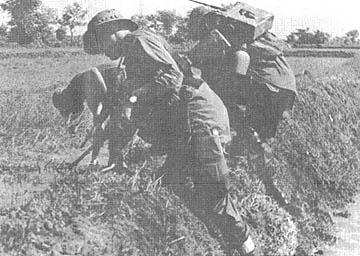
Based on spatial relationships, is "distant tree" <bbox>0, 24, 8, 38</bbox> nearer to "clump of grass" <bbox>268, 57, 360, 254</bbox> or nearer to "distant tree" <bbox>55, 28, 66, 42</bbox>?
"distant tree" <bbox>55, 28, 66, 42</bbox>

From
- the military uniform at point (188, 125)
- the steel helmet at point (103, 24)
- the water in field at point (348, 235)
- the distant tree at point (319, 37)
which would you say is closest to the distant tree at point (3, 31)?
the steel helmet at point (103, 24)

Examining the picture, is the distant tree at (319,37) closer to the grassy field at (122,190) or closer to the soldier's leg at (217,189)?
the grassy field at (122,190)

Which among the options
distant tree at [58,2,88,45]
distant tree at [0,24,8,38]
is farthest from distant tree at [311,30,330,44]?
distant tree at [58,2,88,45]

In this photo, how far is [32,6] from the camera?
19.0 ft

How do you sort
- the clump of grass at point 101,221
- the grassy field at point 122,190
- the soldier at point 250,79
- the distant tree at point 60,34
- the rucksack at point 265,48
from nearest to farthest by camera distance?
the clump of grass at point 101,221, the grassy field at point 122,190, the soldier at point 250,79, the distant tree at point 60,34, the rucksack at point 265,48

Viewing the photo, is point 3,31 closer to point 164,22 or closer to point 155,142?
point 164,22

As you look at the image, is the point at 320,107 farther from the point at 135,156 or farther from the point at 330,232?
the point at 135,156

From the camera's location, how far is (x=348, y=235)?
6.94m

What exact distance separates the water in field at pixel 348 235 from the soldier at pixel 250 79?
728mm

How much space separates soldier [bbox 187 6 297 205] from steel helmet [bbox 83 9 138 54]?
38.2 inches

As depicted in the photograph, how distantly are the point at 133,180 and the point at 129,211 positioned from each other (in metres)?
0.40

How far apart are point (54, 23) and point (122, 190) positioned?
2.06 m

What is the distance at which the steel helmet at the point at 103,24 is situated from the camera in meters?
5.19

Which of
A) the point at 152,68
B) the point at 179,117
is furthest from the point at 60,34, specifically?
the point at 179,117
